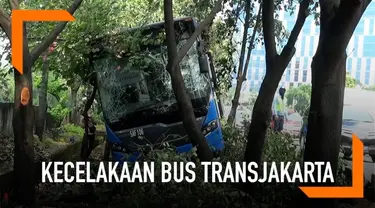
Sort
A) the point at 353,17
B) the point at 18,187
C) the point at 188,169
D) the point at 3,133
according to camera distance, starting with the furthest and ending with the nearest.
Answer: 1. the point at 3,133
2. the point at 18,187
3. the point at 188,169
4. the point at 353,17

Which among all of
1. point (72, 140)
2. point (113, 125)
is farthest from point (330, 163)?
point (72, 140)

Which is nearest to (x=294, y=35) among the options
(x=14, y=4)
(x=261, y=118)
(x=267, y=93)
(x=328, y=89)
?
(x=267, y=93)

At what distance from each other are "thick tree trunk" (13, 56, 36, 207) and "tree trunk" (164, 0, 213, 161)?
170 centimetres

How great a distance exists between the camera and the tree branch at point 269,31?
5.76m

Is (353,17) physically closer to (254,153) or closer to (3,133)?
(254,153)

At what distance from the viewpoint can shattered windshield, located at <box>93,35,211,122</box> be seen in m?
7.85

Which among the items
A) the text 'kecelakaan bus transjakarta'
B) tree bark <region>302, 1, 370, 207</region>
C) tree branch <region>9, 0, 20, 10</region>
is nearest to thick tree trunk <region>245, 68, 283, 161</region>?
the text 'kecelakaan bus transjakarta'

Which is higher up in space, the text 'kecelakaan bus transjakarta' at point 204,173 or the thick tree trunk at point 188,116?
the thick tree trunk at point 188,116

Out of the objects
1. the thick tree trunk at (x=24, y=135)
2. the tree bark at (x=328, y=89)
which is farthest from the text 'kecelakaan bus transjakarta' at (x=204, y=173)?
the thick tree trunk at (x=24, y=135)

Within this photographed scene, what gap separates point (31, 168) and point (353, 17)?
3.98m

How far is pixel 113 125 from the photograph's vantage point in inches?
322

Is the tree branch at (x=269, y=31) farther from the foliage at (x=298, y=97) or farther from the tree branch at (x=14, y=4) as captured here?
the foliage at (x=298, y=97)
